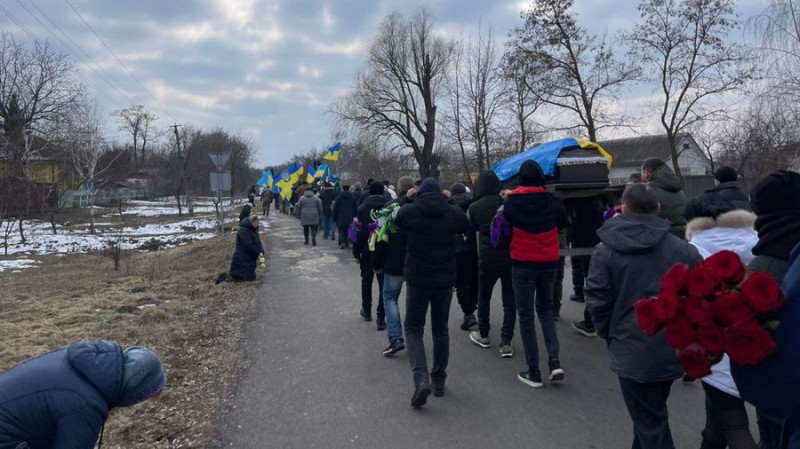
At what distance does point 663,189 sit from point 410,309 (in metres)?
3.24

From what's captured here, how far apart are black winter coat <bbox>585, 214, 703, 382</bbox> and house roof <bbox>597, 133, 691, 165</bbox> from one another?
184 ft

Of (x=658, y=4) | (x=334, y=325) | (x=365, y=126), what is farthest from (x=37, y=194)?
(x=658, y=4)

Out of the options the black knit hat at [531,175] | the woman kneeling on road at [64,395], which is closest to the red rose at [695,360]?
the woman kneeling on road at [64,395]

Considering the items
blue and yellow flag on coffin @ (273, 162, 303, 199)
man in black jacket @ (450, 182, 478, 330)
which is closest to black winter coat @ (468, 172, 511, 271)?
man in black jacket @ (450, 182, 478, 330)

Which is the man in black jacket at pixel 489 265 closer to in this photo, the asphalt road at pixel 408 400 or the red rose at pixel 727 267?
the asphalt road at pixel 408 400

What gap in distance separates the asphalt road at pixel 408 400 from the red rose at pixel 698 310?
2350 millimetres

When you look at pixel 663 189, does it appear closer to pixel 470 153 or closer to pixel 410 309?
pixel 410 309

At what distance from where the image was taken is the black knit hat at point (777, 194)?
7.63 feet

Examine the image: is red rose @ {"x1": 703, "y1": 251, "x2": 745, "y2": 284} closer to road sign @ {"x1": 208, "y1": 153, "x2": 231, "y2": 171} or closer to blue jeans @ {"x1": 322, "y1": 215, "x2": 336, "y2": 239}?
blue jeans @ {"x1": 322, "y1": 215, "x2": 336, "y2": 239}

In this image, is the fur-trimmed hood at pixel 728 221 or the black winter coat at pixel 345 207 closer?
the fur-trimmed hood at pixel 728 221

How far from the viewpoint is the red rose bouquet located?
58.2 inches

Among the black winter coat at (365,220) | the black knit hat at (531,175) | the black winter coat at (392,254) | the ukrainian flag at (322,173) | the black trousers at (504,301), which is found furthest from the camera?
the ukrainian flag at (322,173)

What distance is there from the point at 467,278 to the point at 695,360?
15.6 feet

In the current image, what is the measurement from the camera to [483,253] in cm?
562
